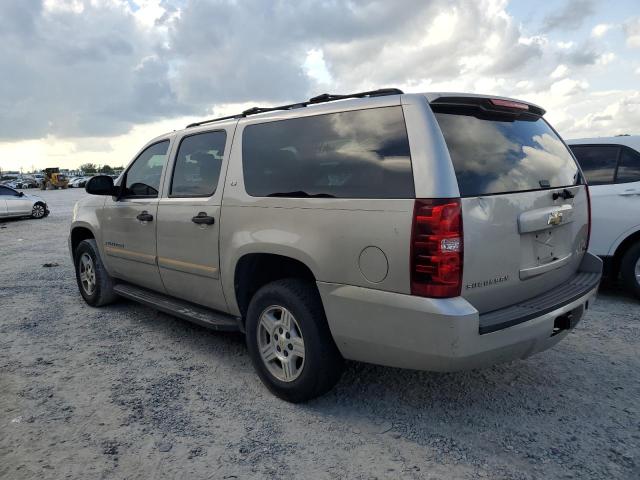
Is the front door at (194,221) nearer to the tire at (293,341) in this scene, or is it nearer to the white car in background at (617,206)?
the tire at (293,341)

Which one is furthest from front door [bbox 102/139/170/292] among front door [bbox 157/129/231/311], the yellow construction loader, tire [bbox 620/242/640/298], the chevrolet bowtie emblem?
the yellow construction loader

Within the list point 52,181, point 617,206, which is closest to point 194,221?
point 617,206

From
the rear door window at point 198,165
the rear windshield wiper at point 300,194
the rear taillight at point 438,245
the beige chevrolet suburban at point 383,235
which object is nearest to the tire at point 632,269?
the beige chevrolet suburban at point 383,235

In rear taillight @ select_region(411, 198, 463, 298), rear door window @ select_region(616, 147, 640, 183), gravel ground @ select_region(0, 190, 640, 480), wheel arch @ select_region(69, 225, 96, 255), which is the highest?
rear door window @ select_region(616, 147, 640, 183)

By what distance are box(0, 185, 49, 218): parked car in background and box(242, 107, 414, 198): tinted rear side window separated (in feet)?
56.3

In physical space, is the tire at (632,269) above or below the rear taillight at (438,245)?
below

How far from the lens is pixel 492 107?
2920mm

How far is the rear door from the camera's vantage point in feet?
8.40

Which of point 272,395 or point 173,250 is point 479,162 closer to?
point 272,395

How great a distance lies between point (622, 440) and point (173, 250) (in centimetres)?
340

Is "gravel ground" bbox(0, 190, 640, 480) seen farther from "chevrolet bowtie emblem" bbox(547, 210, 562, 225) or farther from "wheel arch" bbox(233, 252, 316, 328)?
"chevrolet bowtie emblem" bbox(547, 210, 562, 225)

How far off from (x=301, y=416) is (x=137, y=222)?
8.28ft

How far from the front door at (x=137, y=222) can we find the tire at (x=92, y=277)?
0.86ft

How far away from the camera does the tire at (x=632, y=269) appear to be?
5.34m
